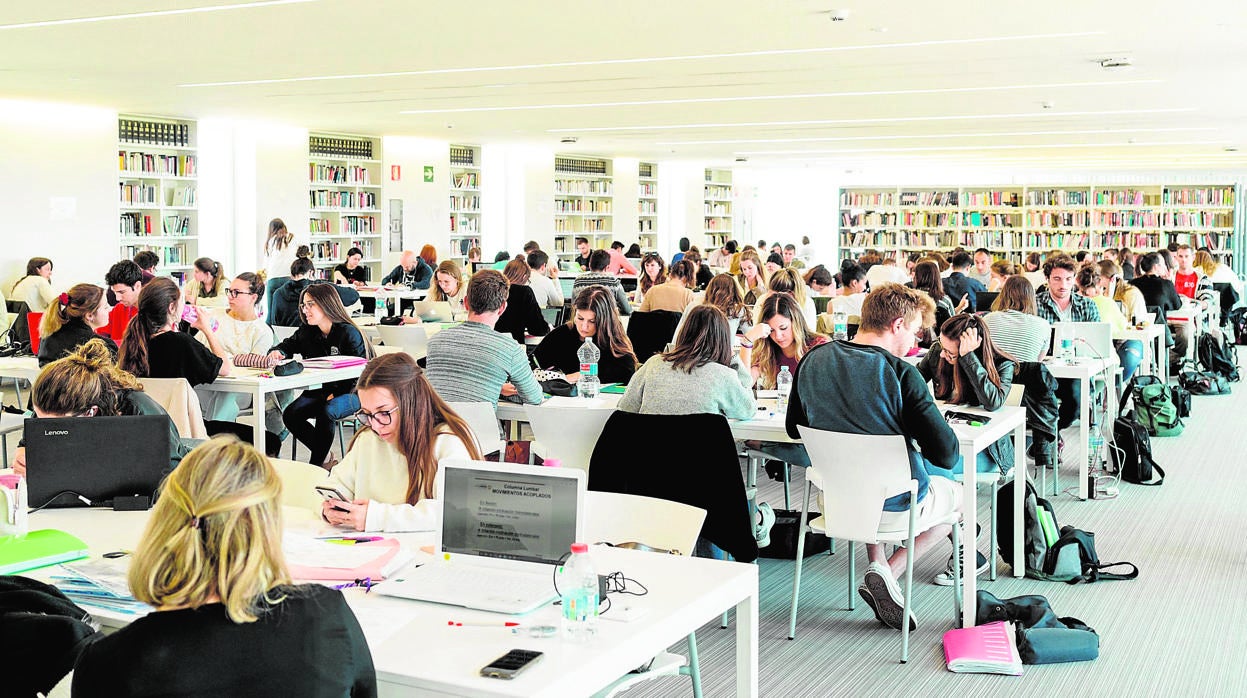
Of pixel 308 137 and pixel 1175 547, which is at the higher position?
pixel 308 137

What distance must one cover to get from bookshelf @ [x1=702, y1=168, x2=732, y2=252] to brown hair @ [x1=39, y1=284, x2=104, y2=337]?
58.7ft

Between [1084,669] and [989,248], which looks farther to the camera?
[989,248]

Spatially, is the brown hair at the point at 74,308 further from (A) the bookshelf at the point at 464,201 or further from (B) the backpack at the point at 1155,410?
(A) the bookshelf at the point at 464,201

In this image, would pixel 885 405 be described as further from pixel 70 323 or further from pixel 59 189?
pixel 59 189

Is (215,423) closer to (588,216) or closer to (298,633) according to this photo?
(298,633)

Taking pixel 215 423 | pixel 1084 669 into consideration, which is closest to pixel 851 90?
pixel 215 423

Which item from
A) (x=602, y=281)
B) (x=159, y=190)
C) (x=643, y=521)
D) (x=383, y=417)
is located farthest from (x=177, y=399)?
(x=159, y=190)

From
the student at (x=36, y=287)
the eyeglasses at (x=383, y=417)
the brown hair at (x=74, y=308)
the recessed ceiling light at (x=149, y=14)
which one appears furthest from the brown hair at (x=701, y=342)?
the student at (x=36, y=287)

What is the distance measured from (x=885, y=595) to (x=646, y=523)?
5.35ft

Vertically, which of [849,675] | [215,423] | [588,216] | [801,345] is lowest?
[849,675]

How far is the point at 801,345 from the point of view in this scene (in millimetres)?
5953

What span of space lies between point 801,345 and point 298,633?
13.9 feet

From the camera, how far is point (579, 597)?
7.99 ft

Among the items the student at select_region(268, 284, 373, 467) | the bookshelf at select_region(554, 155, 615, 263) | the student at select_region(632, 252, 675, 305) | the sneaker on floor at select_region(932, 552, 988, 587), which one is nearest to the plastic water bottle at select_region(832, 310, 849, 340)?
the sneaker on floor at select_region(932, 552, 988, 587)
